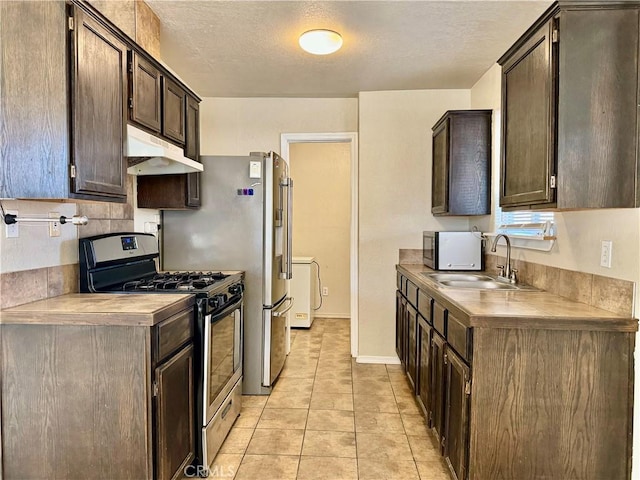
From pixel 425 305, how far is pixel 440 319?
1.19 ft

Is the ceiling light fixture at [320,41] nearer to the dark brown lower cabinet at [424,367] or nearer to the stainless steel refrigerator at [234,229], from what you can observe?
the stainless steel refrigerator at [234,229]

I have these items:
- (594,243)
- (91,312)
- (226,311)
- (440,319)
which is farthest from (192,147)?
(594,243)

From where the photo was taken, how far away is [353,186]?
391 centimetres

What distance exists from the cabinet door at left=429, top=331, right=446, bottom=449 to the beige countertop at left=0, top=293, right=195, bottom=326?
1370 mm

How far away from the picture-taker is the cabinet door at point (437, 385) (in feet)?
6.95

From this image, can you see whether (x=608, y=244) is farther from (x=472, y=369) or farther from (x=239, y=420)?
(x=239, y=420)

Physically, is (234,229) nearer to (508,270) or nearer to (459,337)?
(459,337)

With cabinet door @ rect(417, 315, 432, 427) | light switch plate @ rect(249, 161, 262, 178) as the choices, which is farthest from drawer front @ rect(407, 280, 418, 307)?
light switch plate @ rect(249, 161, 262, 178)

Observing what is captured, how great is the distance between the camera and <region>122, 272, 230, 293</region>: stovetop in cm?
209

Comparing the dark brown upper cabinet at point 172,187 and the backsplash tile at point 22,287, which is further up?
the dark brown upper cabinet at point 172,187

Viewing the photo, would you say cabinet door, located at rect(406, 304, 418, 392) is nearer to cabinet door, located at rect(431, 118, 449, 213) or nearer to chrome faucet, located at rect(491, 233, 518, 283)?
chrome faucet, located at rect(491, 233, 518, 283)

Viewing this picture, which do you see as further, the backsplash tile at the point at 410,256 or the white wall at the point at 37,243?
the backsplash tile at the point at 410,256

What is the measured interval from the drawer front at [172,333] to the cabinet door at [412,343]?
154 centimetres

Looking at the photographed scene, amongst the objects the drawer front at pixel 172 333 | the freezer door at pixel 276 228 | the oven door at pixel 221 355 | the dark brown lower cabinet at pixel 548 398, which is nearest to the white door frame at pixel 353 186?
the freezer door at pixel 276 228
